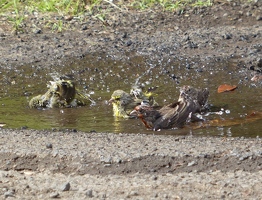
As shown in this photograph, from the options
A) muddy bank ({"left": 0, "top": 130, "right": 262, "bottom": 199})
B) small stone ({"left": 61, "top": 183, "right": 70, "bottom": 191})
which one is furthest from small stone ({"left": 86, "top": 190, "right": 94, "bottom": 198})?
small stone ({"left": 61, "top": 183, "right": 70, "bottom": 191})

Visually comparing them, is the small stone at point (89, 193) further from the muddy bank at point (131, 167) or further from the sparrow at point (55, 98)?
the sparrow at point (55, 98)

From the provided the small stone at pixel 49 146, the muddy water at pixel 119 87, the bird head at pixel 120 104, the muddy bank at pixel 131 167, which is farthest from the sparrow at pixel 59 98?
the small stone at pixel 49 146

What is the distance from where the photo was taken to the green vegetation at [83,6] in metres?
11.9

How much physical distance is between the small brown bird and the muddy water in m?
0.11

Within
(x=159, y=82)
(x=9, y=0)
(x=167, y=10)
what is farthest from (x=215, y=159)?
(x=9, y=0)

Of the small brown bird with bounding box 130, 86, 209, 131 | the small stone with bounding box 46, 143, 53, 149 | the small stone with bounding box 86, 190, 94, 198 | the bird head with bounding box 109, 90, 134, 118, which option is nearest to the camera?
the small stone with bounding box 86, 190, 94, 198

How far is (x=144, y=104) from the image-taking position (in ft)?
24.7

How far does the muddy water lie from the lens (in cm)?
732

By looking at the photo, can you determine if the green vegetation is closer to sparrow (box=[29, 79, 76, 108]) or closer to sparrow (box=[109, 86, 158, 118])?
sparrow (box=[29, 79, 76, 108])

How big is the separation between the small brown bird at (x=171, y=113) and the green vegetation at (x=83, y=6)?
4.53 meters

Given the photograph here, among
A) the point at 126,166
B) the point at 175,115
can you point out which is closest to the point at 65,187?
the point at 126,166

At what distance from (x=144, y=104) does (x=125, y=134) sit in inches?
34.3

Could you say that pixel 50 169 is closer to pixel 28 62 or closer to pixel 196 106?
pixel 196 106

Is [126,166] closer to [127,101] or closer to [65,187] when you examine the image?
[65,187]
